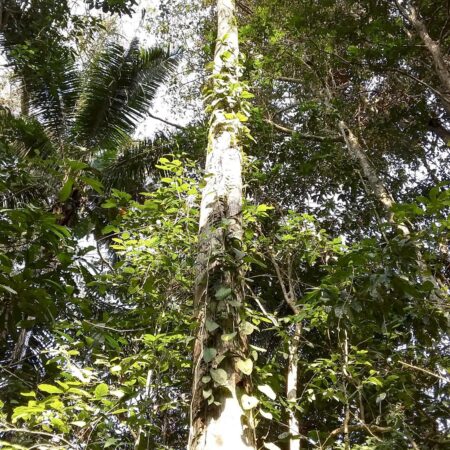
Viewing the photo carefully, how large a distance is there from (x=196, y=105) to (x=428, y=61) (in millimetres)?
4053

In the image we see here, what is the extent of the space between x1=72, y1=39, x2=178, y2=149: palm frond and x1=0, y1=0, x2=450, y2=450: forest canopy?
1.1 inches

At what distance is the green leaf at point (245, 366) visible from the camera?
203 centimetres

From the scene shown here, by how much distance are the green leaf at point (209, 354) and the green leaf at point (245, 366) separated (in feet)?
0.39

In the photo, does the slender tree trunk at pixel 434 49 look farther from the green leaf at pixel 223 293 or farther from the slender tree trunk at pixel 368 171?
the green leaf at pixel 223 293

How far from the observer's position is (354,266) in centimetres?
278

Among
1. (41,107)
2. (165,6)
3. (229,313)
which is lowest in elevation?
(229,313)

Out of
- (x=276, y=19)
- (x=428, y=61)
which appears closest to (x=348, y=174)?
(x=428, y=61)

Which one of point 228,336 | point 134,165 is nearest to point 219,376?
point 228,336

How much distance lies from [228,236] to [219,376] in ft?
2.75

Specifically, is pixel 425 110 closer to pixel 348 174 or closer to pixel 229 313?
pixel 348 174

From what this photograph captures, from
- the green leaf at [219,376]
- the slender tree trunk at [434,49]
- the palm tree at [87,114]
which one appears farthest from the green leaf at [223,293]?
the slender tree trunk at [434,49]

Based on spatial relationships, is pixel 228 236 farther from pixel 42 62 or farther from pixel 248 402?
pixel 42 62

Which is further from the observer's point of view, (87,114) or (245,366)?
(87,114)

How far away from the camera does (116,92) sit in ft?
22.1
